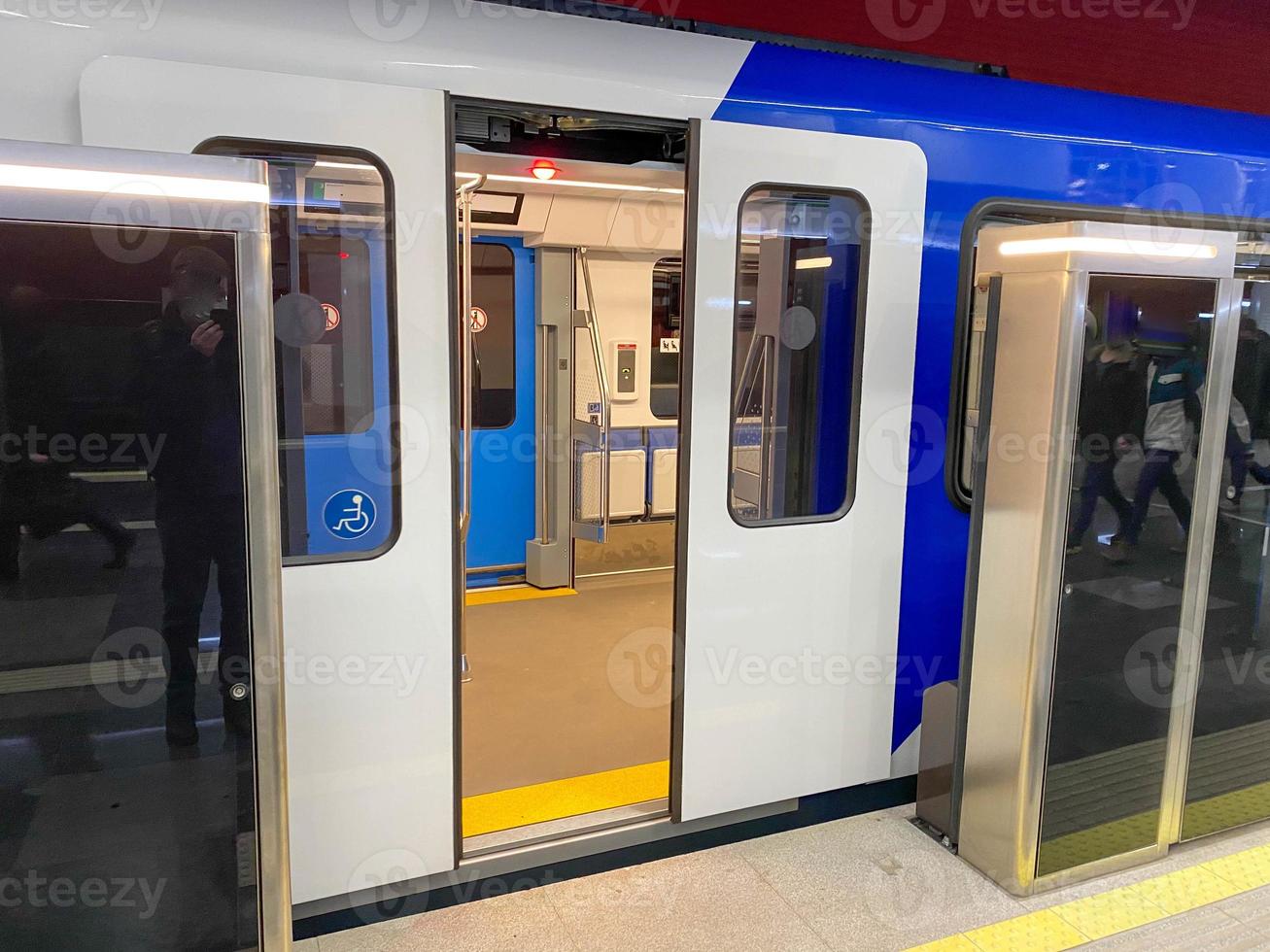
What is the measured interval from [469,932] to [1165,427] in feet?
8.14

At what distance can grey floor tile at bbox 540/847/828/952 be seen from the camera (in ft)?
8.44

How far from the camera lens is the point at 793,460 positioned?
10.3 feet

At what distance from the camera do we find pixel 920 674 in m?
3.25

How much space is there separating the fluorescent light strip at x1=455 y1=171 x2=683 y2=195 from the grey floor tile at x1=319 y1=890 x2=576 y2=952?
2.90 metres

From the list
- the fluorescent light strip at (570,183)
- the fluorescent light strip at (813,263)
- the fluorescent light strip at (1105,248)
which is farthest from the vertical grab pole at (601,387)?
the fluorescent light strip at (1105,248)

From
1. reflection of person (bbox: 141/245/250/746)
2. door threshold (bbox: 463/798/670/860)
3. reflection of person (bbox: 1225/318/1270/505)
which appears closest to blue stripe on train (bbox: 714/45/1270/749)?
reflection of person (bbox: 1225/318/1270/505)

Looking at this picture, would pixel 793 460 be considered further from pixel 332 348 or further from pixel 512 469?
pixel 512 469

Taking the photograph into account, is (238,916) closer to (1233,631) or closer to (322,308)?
(322,308)

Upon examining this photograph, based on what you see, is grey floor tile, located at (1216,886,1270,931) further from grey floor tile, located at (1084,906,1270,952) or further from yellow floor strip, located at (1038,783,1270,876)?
yellow floor strip, located at (1038,783,1270,876)

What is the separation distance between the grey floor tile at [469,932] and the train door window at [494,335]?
329 cm

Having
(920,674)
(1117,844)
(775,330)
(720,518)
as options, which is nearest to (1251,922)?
(1117,844)

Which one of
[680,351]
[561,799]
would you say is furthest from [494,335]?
[561,799]

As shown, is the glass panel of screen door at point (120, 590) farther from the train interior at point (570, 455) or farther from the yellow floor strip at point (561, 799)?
the train interior at point (570, 455)

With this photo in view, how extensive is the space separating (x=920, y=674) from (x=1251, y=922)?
113cm
